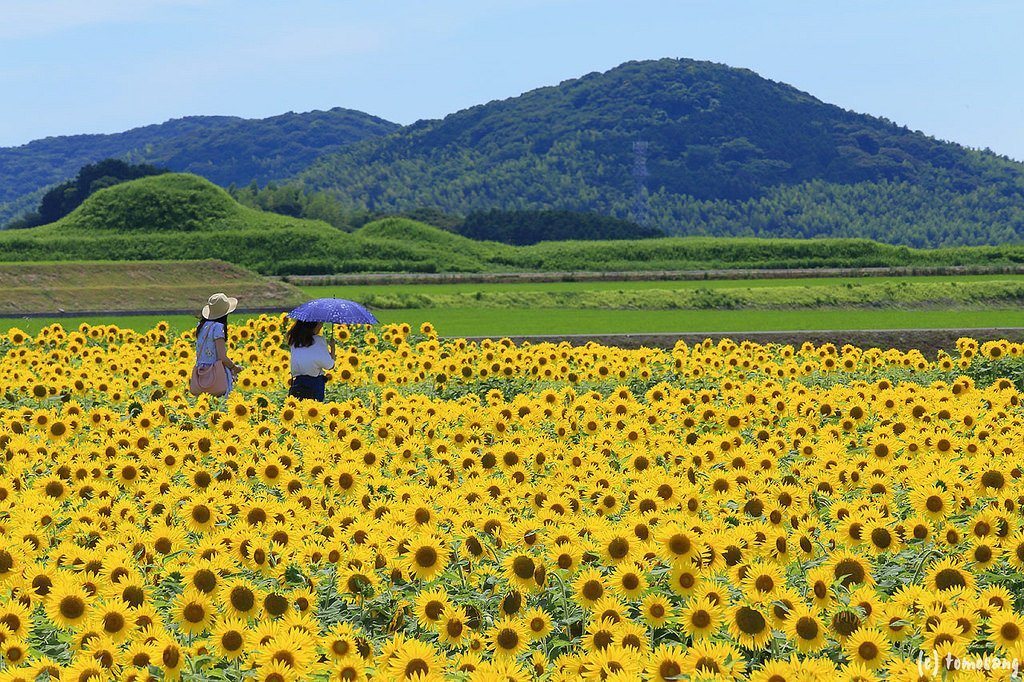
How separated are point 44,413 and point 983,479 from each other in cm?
629

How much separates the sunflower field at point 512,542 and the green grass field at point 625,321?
15.6 m

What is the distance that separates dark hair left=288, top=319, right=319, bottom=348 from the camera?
39.8ft

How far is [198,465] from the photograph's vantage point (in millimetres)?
7422

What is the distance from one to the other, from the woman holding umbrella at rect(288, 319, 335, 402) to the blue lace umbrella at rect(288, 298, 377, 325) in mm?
310

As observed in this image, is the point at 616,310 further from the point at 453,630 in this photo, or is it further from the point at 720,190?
the point at 720,190

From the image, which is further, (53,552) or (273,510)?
(273,510)

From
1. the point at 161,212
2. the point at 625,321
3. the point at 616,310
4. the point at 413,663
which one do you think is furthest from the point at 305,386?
the point at 161,212

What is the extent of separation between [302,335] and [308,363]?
372 millimetres

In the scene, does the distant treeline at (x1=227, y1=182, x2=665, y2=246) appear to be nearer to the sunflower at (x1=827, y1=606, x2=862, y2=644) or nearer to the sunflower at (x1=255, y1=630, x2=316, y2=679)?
the sunflower at (x1=827, y1=606, x2=862, y2=644)

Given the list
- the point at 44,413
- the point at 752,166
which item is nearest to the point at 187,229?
the point at 44,413

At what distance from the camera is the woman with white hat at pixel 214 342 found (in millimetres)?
11633

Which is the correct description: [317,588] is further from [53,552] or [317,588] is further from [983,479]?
[983,479]

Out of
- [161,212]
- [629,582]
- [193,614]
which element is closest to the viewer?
[193,614]

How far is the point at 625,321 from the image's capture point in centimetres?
2781
